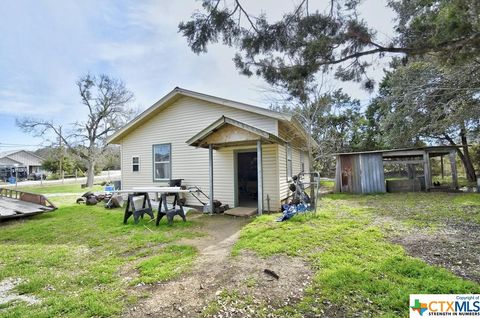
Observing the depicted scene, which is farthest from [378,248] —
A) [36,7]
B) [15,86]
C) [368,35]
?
[15,86]

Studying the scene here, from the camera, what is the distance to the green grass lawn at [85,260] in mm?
2758

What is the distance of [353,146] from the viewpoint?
22594 millimetres

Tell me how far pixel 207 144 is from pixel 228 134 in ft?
3.01

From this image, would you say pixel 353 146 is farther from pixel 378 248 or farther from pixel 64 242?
pixel 64 242

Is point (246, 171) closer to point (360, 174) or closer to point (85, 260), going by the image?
point (360, 174)

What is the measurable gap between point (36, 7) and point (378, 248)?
29.6ft

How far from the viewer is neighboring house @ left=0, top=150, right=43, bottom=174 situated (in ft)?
130

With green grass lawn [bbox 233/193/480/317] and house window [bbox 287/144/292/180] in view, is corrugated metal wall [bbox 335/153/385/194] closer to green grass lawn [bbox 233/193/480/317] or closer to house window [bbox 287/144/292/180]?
house window [bbox 287/144/292/180]

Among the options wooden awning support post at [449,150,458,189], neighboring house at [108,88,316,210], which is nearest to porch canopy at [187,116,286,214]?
neighboring house at [108,88,316,210]

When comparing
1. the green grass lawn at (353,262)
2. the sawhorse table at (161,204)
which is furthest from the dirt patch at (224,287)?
the sawhorse table at (161,204)

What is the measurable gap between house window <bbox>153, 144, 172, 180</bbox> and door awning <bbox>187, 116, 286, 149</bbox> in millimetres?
2512

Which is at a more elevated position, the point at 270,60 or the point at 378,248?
the point at 270,60

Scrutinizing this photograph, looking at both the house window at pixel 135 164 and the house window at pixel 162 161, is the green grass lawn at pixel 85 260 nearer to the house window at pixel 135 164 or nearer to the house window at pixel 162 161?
the house window at pixel 162 161

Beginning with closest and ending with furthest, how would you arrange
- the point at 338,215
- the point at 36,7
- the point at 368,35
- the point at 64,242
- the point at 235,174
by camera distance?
the point at 368,35, the point at 64,242, the point at 36,7, the point at 338,215, the point at 235,174
